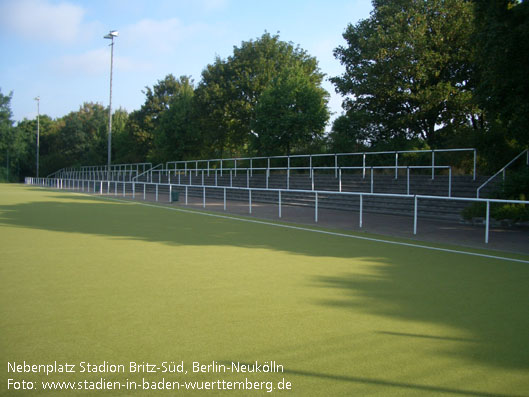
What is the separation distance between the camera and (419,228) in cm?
1368

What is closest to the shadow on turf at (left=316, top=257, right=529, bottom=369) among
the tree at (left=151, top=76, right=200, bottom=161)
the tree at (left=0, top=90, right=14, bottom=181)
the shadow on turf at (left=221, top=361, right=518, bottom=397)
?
the shadow on turf at (left=221, top=361, right=518, bottom=397)

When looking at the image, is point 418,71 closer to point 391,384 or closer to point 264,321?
point 264,321

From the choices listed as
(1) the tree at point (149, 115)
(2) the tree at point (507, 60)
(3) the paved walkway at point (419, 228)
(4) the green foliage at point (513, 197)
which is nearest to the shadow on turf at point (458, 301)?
(3) the paved walkway at point (419, 228)

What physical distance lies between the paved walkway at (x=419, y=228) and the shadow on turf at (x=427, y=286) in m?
1.81

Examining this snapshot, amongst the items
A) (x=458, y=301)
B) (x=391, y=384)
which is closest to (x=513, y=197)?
(x=458, y=301)

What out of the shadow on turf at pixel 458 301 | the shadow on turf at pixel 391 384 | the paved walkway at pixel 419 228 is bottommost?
the shadow on turf at pixel 391 384

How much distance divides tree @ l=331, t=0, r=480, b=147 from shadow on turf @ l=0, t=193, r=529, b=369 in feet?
50.5

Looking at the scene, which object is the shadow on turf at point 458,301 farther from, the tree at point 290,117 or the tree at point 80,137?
the tree at point 80,137

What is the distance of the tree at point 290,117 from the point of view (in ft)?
101

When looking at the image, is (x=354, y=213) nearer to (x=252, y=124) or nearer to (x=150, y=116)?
(x=252, y=124)

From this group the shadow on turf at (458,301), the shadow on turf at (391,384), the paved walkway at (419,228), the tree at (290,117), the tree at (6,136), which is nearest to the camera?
the shadow on turf at (391,384)

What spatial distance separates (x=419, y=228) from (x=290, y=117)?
18.0 metres

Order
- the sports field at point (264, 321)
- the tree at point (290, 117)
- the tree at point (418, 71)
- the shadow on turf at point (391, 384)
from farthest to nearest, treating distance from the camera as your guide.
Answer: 1. the tree at point (290, 117)
2. the tree at point (418, 71)
3. the sports field at point (264, 321)
4. the shadow on turf at point (391, 384)

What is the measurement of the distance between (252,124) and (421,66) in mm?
12598
